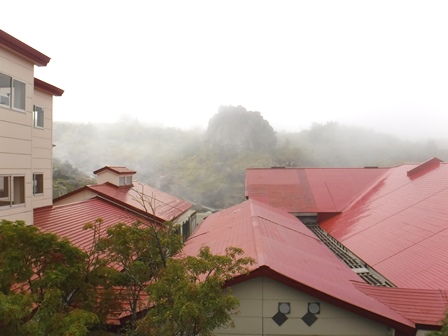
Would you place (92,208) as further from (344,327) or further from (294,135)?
(294,135)

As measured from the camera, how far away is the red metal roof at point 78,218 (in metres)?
12.9

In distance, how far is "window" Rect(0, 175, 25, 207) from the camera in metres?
10.4

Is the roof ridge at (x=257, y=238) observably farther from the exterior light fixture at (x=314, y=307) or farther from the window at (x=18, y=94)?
the window at (x=18, y=94)

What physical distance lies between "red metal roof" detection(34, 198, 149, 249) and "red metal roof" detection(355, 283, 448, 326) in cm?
697

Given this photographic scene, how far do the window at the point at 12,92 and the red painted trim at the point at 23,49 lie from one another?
2.55ft

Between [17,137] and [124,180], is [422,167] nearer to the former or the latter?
[124,180]

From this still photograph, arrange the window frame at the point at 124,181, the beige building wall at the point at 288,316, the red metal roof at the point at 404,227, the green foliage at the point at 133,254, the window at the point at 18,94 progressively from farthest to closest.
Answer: the window frame at the point at 124,181
the red metal roof at the point at 404,227
the window at the point at 18,94
the beige building wall at the point at 288,316
the green foliage at the point at 133,254

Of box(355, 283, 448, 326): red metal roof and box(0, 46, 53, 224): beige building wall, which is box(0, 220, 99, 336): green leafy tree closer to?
box(0, 46, 53, 224): beige building wall

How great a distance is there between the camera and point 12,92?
10.5m

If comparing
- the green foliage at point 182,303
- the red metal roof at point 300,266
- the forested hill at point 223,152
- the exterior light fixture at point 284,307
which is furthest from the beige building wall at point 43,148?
the forested hill at point 223,152

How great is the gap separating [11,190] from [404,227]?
1429cm

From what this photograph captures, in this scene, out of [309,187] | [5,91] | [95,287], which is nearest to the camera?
[95,287]

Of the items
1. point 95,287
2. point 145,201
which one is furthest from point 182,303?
point 145,201

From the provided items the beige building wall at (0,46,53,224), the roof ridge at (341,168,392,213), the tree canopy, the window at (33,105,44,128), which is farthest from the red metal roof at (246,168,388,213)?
the tree canopy
